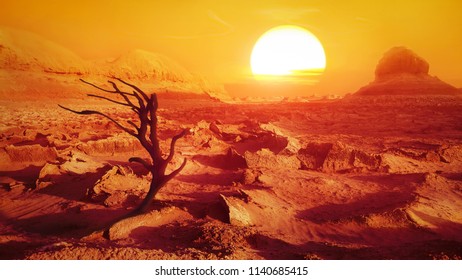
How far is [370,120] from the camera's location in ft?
52.7

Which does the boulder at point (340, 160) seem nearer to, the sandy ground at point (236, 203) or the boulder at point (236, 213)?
the sandy ground at point (236, 203)

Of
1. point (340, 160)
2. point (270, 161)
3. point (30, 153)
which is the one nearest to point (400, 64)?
point (340, 160)

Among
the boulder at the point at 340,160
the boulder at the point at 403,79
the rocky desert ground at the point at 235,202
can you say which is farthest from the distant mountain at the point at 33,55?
the boulder at the point at 403,79

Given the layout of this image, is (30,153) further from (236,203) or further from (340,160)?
(340,160)

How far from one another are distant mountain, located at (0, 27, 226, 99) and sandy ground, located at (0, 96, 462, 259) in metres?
18.1

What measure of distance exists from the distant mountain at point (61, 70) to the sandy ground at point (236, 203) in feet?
59.5

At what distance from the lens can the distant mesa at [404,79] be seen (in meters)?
31.7

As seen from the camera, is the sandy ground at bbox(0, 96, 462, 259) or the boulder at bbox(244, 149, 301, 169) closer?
the sandy ground at bbox(0, 96, 462, 259)

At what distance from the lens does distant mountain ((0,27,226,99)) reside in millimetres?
24578

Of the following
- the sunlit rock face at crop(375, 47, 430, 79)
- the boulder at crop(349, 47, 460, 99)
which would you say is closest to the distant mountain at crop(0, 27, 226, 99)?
the boulder at crop(349, 47, 460, 99)

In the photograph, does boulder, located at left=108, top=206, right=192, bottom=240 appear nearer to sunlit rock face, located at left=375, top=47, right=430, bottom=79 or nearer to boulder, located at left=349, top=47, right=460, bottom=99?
boulder, located at left=349, top=47, right=460, bottom=99

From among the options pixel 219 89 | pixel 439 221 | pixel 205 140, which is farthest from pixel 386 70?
pixel 439 221

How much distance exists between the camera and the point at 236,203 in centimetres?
441

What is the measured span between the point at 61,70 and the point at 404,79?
37.2 metres
